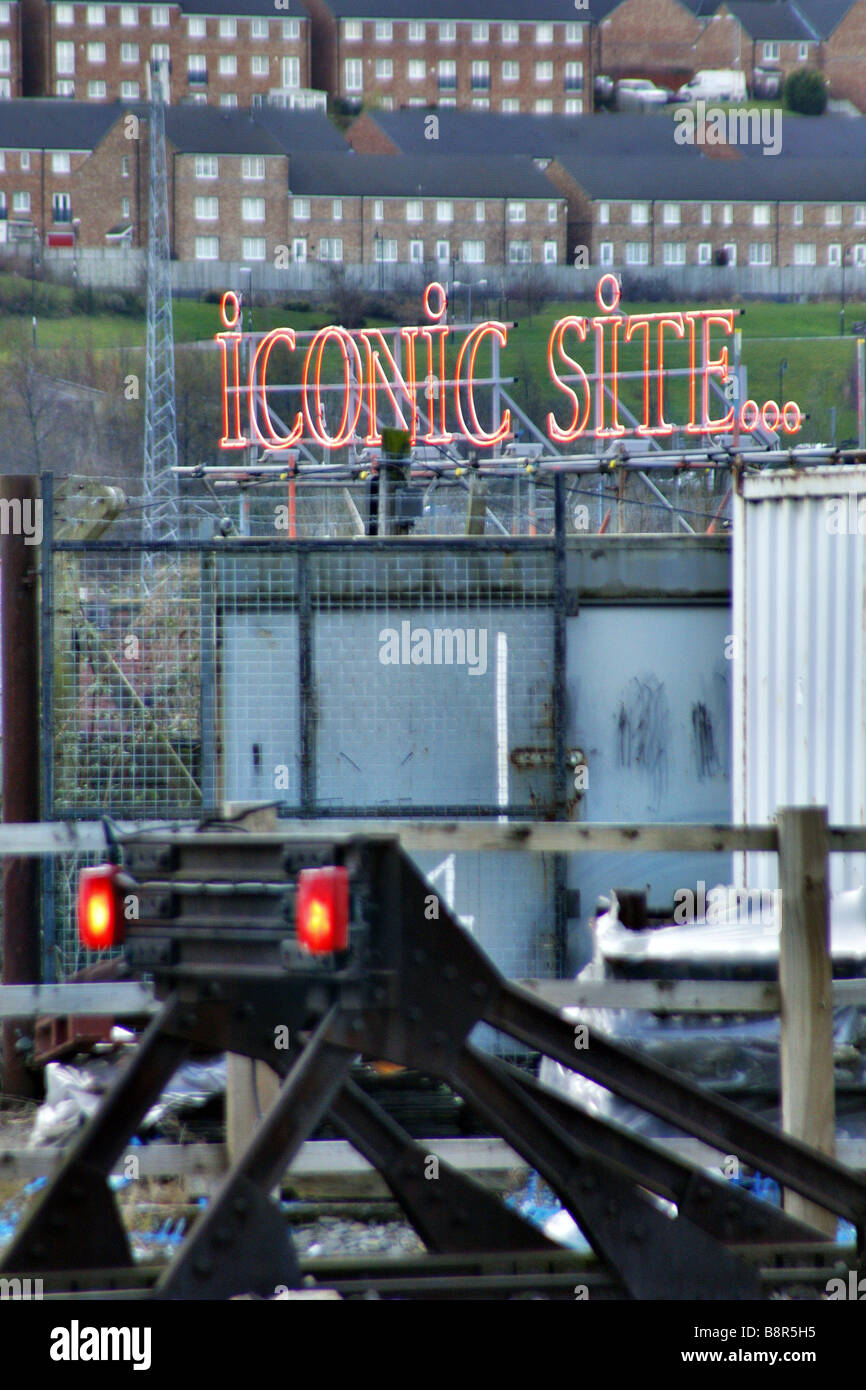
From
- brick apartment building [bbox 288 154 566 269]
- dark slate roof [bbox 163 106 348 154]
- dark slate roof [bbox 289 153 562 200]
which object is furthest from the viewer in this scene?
dark slate roof [bbox 289 153 562 200]

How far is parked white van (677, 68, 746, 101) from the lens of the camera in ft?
413

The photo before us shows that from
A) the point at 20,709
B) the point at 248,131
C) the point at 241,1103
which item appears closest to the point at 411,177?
the point at 248,131

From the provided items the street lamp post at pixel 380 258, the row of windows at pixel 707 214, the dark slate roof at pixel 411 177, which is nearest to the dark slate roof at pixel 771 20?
the row of windows at pixel 707 214

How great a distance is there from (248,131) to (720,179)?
3503cm

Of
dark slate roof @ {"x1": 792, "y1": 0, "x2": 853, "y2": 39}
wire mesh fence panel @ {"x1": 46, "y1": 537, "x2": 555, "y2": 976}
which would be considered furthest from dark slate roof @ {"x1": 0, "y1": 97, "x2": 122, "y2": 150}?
wire mesh fence panel @ {"x1": 46, "y1": 537, "x2": 555, "y2": 976}

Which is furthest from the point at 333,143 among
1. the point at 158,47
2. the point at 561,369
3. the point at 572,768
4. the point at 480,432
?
the point at 572,768

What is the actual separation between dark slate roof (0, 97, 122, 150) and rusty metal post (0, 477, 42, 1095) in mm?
100935

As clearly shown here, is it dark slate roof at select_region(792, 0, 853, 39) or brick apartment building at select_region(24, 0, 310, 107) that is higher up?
dark slate roof at select_region(792, 0, 853, 39)

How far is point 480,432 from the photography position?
2014 centimetres

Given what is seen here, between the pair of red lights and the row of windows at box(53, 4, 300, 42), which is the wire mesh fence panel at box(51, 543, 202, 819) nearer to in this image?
the pair of red lights

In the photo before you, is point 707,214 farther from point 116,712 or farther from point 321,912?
point 321,912

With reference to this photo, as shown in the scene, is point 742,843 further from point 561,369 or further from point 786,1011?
point 561,369

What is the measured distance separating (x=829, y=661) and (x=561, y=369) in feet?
237

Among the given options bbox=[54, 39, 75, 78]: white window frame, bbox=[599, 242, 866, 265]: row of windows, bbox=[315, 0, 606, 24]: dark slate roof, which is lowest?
bbox=[599, 242, 866, 265]: row of windows
